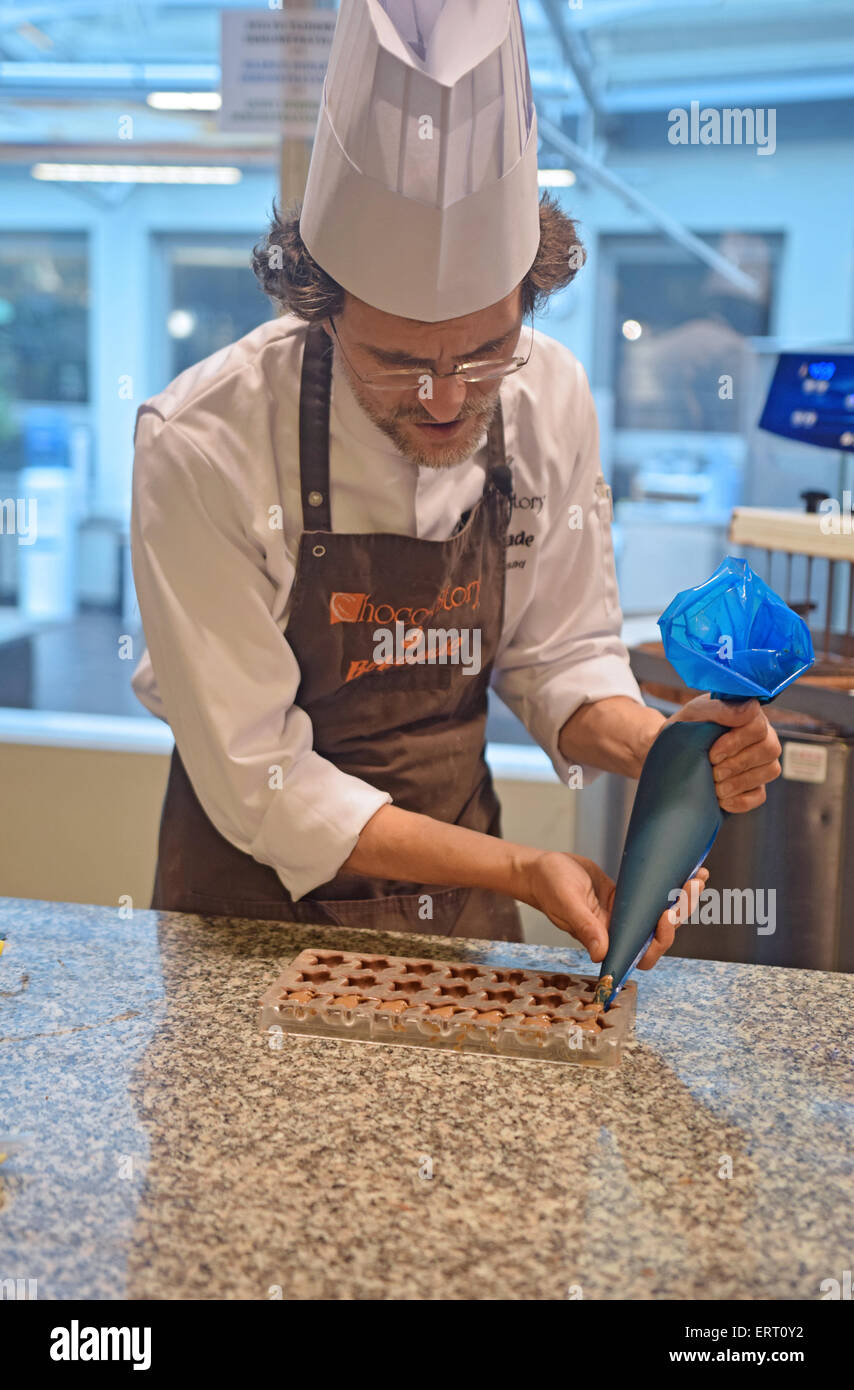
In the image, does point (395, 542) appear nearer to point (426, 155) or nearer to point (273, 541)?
point (273, 541)

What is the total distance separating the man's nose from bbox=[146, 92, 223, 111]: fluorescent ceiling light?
2.12m

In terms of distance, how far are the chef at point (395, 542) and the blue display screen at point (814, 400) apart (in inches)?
26.4

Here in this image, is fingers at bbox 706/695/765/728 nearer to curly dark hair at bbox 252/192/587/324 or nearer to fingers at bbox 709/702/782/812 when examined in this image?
fingers at bbox 709/702/782/812

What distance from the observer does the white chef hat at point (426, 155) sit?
106 cm

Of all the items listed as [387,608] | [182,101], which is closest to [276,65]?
[182,101]

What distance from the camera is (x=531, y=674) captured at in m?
1.49

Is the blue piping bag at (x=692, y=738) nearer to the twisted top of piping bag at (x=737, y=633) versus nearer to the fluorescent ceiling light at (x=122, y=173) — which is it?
the twisted top of piping bag at (x=737, y=633)

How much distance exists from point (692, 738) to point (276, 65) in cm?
174

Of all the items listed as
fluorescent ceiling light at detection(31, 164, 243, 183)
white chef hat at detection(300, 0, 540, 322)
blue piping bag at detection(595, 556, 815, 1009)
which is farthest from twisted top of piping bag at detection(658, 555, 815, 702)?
fluorescent ceiling light at detection(31, 164, 243, 183)

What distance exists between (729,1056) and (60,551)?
112 inches

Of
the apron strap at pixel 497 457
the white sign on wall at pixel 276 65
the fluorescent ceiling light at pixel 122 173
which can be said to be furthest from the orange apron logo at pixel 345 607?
the fluorescent ceiling light at pixel 122 173

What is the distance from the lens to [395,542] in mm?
1327
